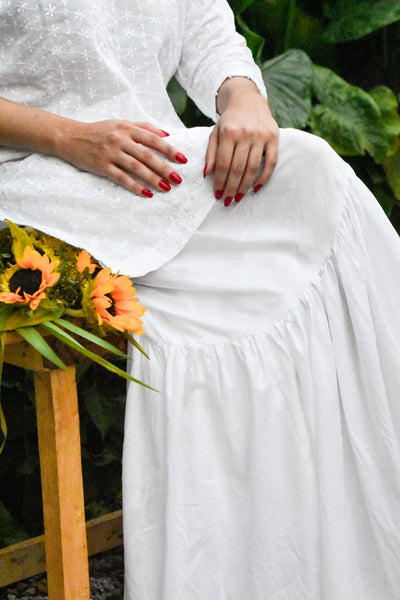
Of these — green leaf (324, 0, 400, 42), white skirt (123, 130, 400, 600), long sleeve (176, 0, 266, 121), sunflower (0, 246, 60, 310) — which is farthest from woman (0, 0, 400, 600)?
green leaf (324, 0, 400, 42)

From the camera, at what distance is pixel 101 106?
106cm

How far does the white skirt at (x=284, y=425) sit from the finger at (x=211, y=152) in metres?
0.12

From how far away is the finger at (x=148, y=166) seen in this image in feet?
3.12

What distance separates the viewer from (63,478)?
2.82 ft

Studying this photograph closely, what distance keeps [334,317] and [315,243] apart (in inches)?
3.6

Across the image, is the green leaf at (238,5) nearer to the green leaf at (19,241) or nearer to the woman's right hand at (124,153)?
the woman's right hand at (124,153)

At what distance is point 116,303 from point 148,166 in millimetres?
223

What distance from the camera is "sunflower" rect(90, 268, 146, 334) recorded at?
2.64 ft

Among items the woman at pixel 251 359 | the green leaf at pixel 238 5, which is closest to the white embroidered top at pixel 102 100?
the woman at pixel 251 359

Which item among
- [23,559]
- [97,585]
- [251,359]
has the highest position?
[251,359]

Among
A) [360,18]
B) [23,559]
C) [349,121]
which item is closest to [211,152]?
[23,559]

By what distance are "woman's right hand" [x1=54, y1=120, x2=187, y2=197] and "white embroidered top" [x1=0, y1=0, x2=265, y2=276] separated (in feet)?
0.06

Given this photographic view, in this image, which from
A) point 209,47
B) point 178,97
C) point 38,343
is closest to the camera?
point 38,343

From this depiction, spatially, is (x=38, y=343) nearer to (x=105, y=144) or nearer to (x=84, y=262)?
(x=84, y=262)
